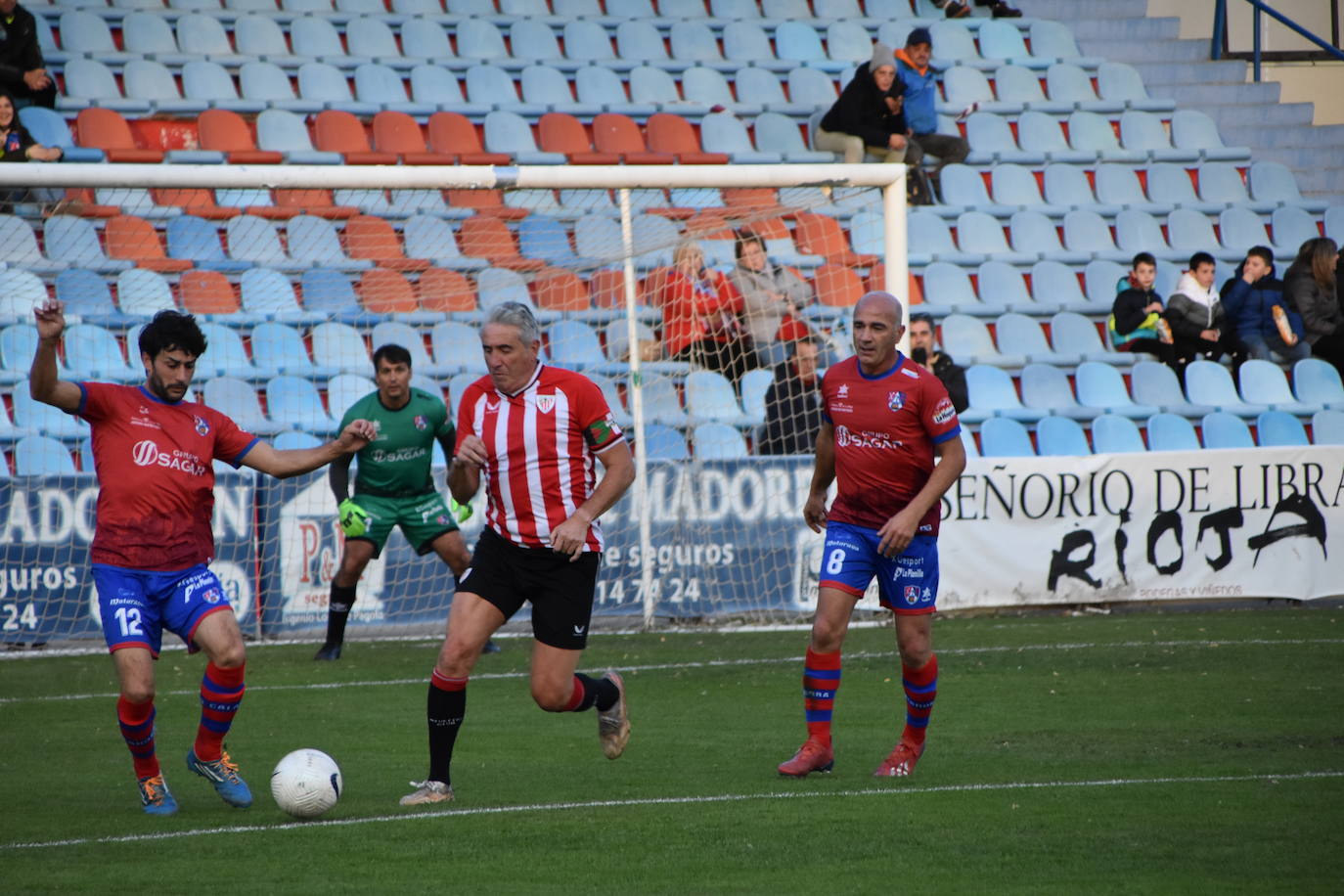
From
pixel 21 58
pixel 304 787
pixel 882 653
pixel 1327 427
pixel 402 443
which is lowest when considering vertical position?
pixel 882 653

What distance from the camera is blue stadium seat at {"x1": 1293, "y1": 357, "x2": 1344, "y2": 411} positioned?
1652 centimetres

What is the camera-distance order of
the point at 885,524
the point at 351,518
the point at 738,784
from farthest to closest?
the point at 351,518, the point at 885,524, the point at 738,784

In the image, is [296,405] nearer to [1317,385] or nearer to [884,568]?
[884,568]

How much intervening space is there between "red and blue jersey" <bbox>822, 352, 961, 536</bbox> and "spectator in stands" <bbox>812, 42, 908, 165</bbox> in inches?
401

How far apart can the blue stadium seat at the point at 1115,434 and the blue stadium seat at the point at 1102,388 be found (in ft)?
1.56

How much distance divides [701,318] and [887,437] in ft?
21.9

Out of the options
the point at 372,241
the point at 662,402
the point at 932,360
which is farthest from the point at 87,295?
the point at 932,360

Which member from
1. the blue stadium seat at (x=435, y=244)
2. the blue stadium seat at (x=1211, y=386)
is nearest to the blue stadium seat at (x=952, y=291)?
the blue stadium seat at (x=1211, y=386)

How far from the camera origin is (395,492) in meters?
11.8

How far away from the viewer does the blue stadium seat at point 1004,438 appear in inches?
602

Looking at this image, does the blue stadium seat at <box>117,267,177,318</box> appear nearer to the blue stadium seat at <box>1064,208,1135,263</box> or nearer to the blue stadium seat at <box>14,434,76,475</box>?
the blue stadium seat at <box>14,434,76,475</box>

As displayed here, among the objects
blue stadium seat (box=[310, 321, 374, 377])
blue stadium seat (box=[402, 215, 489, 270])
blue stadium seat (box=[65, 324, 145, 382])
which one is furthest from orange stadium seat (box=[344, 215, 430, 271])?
blue stadium seat (box=[65, 324, 145, 382])

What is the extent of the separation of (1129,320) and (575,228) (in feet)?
19.2

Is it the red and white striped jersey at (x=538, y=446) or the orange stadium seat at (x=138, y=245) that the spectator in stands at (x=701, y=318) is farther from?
the red and white striped jersey at (x=538, y=446)
